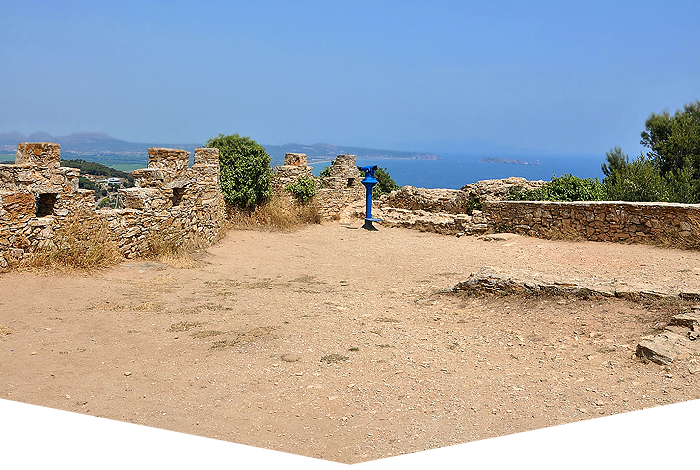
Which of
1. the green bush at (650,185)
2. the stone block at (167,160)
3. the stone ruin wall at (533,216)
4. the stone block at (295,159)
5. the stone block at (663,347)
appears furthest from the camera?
the stone block at (295,159)

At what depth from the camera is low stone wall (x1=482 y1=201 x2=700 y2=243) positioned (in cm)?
1214

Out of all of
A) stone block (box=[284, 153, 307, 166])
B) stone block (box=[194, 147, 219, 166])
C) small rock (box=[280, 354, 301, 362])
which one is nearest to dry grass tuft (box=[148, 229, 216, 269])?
stone block (box=[194, 147, 219, 166])

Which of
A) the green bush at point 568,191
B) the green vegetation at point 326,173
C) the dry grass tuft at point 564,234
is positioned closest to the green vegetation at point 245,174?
the green vegetation at point 326,173

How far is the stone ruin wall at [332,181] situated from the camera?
18078 millimetres

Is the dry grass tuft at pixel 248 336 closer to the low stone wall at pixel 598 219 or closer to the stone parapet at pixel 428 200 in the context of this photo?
the low stone wall at pixel 598 219

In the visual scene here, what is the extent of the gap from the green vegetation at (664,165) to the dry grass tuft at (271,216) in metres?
9.74

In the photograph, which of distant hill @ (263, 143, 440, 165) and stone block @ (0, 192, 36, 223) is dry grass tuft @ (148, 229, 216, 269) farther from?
distant hill @ (263, 143, 440, 165)

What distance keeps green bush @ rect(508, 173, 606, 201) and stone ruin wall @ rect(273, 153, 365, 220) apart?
616cm

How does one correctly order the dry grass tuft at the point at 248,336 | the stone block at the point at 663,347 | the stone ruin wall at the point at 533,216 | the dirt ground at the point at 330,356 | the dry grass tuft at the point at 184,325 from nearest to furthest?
the dirt ground at the point at 330,356
the stone block at the point at 663,347
the dry grass tuft at the point at 248,336
the dry grass tuft at the point at 184,325
the stone ruin wall at the point at 533,216

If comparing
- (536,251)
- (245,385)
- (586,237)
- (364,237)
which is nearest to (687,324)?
(245,385)

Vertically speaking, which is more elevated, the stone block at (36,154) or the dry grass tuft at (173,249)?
the stone block at (36,154)

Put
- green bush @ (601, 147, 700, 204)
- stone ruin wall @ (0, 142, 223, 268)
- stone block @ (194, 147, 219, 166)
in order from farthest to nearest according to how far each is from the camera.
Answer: green bush @ (601, 147, 700, 204) → stone block @ (194, 147, 219, 166) → stone ruin wall @ (0, 142, 223, 268)

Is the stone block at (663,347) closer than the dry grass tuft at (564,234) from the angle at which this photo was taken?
Yes

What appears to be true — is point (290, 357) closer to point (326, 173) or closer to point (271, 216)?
point (271, 216)
